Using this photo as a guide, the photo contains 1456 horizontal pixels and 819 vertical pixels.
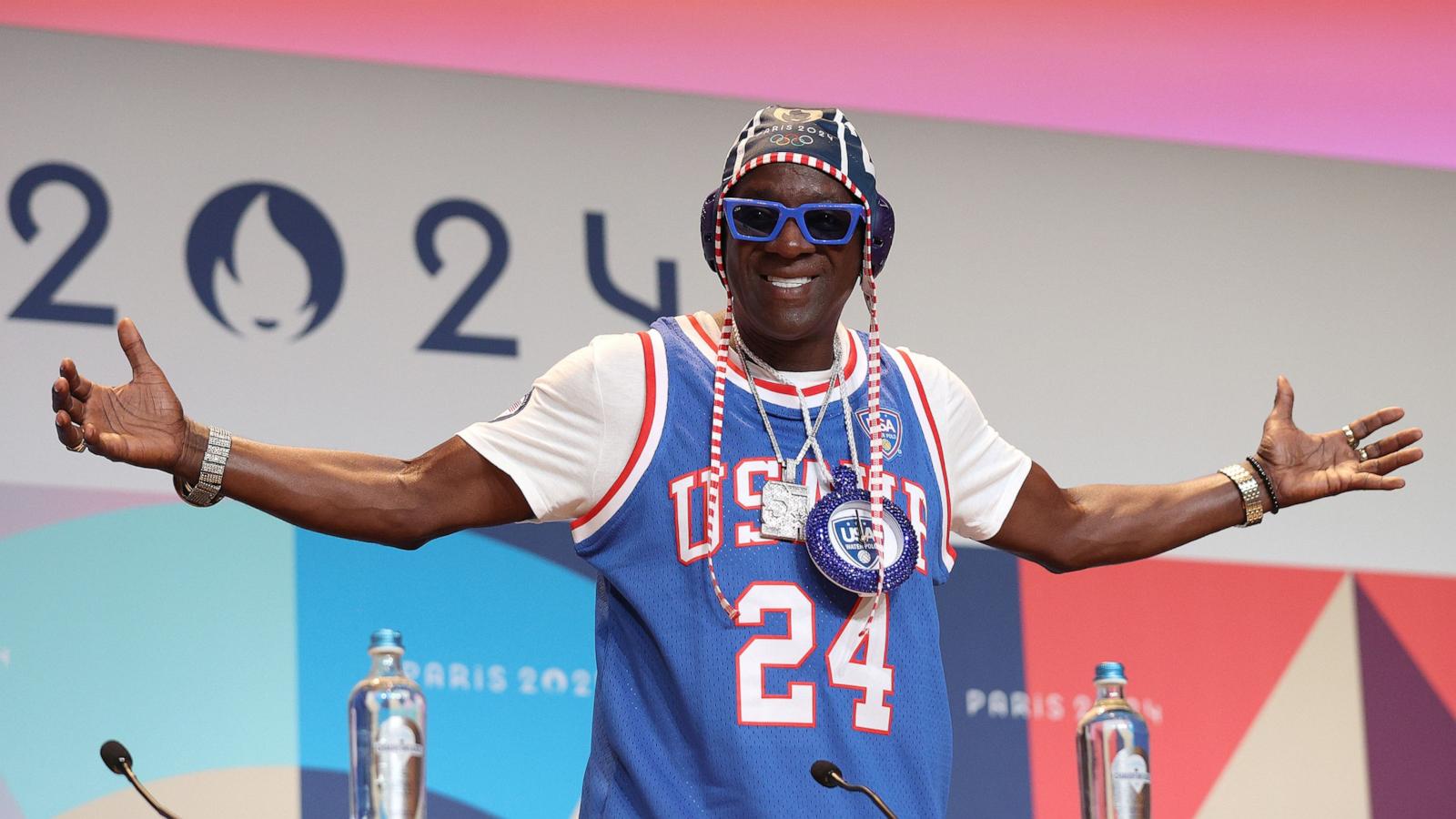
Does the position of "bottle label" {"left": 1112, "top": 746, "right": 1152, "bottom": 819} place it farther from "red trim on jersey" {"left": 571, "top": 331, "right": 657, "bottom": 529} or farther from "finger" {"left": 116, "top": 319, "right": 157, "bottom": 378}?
"finger" {"left": 116, "top": 319, "right": 157, "bottom": 378}

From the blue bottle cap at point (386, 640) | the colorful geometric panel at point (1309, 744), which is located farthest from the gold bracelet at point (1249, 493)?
the colorful geometric panel at point (1309, 744)

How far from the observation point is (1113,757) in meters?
3.71

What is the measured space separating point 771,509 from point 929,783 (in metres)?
0.36

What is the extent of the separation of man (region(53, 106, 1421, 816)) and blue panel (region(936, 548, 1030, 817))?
2301mm

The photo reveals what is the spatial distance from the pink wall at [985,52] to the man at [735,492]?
2567 mm

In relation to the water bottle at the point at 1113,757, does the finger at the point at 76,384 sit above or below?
above

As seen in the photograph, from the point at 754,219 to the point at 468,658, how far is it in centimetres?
219

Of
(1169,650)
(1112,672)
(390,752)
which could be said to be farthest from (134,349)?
(1169,650)

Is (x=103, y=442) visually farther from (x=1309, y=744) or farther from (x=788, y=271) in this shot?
(x=1309, y=744)

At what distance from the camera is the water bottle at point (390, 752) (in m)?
2.63

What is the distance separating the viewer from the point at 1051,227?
522 cm

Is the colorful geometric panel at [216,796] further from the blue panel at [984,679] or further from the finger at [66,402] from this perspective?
the finger at [66,402]

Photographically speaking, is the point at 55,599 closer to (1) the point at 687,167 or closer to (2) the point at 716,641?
(1) the point at 687,167

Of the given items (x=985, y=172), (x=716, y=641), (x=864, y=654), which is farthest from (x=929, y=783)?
(x=985, y=172)
